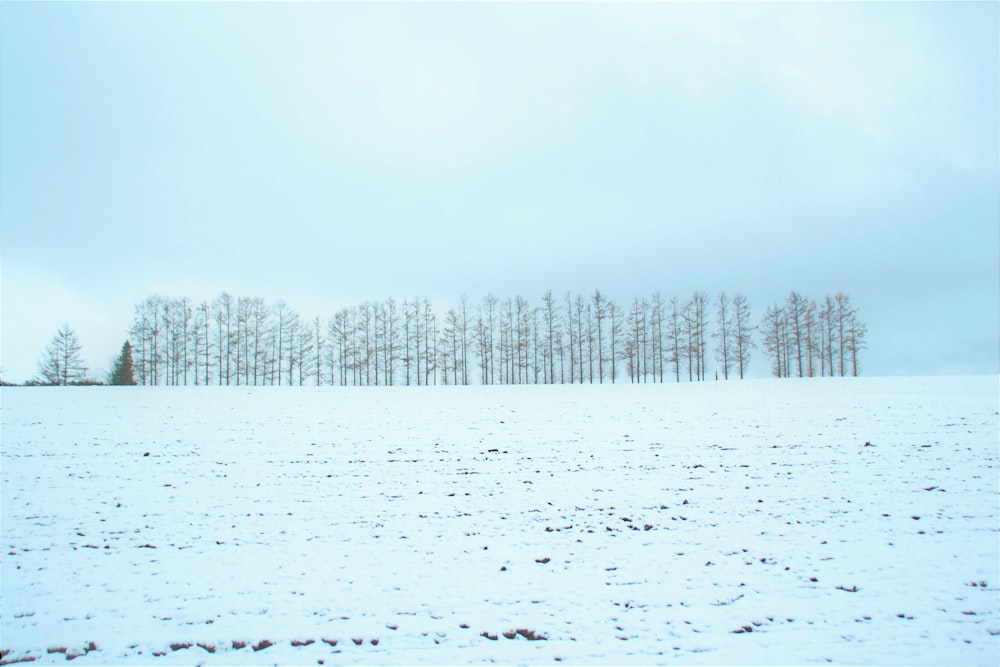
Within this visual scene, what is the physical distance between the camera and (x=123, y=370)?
4484 centimetres

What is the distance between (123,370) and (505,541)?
50.2 metres

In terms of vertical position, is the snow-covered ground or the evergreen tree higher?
the evergreen tree

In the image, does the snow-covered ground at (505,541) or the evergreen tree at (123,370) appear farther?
the evergreen tree at (123,370)

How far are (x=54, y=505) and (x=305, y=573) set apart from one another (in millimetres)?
8743

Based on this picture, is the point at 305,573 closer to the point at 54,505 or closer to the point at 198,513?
the point at 198,513

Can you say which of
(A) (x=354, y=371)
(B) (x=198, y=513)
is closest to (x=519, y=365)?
(A) (x=354, y=371)

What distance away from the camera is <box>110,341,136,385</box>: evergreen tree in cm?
4466

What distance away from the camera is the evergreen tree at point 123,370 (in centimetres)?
4466

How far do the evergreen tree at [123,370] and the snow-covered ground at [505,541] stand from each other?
28164 mm

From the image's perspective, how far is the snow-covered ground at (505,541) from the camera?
712 centimetres

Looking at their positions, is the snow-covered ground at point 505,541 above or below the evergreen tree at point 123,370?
below

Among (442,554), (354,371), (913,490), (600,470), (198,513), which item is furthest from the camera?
(354,371)

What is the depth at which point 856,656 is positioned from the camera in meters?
6.62

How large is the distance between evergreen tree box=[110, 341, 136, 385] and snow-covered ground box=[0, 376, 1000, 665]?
2816 centimetres
